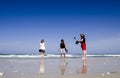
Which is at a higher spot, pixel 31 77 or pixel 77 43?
pixel 77 43

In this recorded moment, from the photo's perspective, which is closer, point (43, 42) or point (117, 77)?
point (117, 77)

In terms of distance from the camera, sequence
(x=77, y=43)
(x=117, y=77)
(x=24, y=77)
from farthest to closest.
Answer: (x=77, y=43) → (x=24, y=77) → (x=117, y=77)

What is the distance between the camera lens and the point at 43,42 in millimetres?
15695

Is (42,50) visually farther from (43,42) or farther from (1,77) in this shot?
(1,77)

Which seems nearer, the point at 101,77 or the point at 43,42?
the point at 101,77

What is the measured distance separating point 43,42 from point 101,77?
6.57m

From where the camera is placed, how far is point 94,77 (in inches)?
394

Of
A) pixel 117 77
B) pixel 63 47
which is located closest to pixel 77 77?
pixel 117 77

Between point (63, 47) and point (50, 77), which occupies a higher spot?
point (63, 47)

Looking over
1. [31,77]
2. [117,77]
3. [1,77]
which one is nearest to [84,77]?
[117,77]

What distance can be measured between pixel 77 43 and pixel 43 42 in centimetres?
250

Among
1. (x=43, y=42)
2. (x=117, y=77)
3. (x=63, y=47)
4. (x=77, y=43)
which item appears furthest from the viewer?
(x=63, y=47)

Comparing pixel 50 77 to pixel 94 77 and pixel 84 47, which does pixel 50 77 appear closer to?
pixel 94 77

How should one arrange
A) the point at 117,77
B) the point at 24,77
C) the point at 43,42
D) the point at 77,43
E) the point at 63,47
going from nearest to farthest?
1. the point at 117,77
2. the point at 24,77
3. the point at 77,43
4. the point at 43,42
5. the point at 63,47
